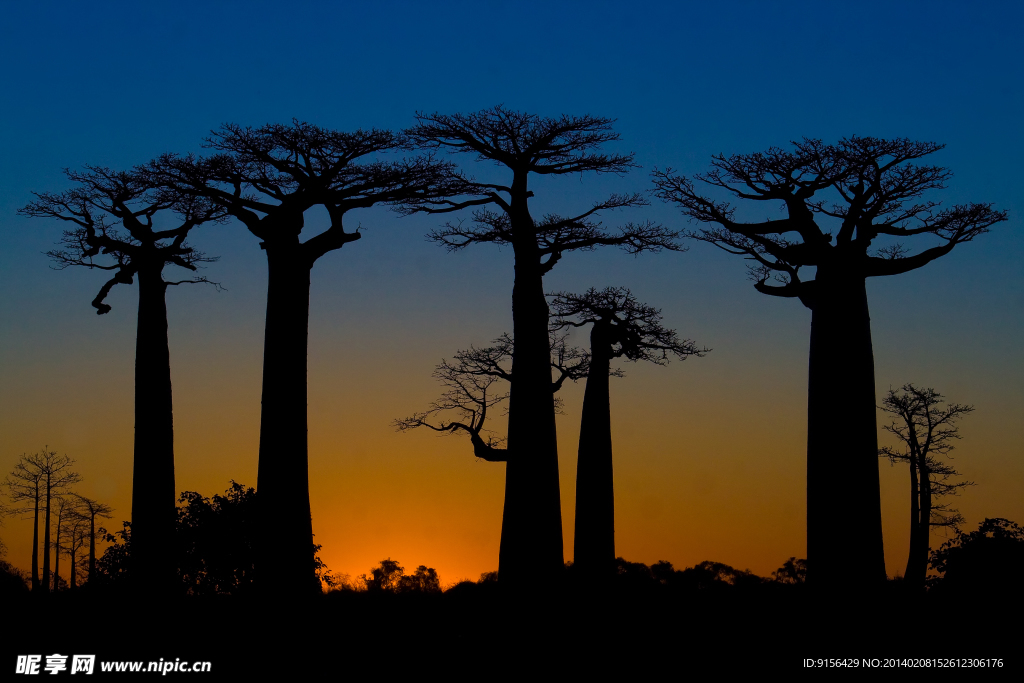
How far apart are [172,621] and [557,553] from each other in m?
5.31

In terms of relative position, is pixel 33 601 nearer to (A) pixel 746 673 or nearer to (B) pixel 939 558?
(A) pixel 746 673

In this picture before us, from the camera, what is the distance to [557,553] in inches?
533

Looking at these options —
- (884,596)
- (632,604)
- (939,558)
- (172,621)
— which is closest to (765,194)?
(884,596)

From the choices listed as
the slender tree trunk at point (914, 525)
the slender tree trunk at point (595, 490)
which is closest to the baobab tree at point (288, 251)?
the slender tree trunk at point (595, 490)

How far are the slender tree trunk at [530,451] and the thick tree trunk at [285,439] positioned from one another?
3.12 metres

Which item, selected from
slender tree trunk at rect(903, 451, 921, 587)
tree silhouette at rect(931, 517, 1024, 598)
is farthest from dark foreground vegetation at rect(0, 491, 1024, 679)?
slender tree trunk at rect(903, 451, 921, 587)

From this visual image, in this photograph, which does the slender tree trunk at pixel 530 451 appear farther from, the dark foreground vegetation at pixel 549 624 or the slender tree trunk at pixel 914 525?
the slender tree trunk at pixel 914 525

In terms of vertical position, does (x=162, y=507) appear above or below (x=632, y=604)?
above

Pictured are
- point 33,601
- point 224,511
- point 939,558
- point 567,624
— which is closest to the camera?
point 567,624

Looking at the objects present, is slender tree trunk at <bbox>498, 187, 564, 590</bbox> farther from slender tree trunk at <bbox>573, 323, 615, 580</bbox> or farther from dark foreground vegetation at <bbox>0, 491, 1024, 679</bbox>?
slender tree trunk at <bbox>573, 323, 615, 580</bbox>

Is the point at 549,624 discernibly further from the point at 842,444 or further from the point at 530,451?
the point at 842,444

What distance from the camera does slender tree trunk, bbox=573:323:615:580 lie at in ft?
55.2

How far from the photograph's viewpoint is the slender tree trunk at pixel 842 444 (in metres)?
10.7

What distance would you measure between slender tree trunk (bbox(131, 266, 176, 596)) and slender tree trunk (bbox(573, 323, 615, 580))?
23.0 feet
